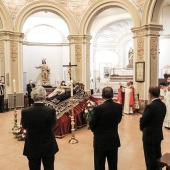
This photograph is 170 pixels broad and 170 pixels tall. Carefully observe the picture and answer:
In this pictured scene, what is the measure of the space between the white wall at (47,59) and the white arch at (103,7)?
4.35 metres

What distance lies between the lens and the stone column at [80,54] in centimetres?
1262

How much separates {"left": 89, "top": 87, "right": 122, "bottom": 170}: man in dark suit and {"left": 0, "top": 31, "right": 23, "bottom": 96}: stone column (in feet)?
30.5

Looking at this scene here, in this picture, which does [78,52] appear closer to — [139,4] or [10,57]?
→ [10,57]

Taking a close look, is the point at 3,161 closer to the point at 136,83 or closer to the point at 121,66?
the point at 136,83

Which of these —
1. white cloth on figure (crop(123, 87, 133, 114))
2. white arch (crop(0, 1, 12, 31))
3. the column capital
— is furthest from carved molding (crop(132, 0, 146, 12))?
white arch (crop(0, 1, 12, 31))

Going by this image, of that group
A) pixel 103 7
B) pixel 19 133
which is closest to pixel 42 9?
pixel 103 7

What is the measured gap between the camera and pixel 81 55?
12.7 meters

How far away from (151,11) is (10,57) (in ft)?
24.1

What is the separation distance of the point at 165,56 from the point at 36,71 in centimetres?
923

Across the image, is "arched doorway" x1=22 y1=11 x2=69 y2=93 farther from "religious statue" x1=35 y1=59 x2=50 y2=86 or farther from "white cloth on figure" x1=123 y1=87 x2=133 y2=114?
"white cloth on figure" x1=123 y1=87 x2=133 y2=114

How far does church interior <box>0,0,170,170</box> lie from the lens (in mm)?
5684

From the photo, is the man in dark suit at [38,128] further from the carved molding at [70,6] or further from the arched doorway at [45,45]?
the arched doorway at [45,45]

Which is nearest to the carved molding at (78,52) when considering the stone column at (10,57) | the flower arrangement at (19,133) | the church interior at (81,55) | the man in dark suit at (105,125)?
the church interior at (81,55)

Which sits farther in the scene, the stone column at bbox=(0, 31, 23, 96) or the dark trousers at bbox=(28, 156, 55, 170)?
the stone column at bbox=(0, 31, 23, 96)
